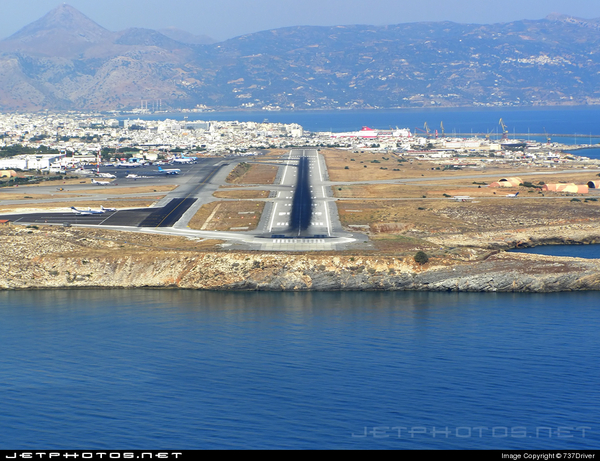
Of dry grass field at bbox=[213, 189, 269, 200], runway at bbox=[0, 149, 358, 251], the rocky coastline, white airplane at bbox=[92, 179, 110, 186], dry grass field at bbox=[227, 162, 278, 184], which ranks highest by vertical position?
dry grass field at bbox=[227, 162, 278, 184]

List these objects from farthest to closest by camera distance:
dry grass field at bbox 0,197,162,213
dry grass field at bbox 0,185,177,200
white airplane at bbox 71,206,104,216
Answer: dry grass field at bbox 0,185,177,200, dry grass field at bbox 0,197,162,213, white airplane at bbox 71,206,104,216

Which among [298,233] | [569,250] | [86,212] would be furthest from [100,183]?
[569,250]

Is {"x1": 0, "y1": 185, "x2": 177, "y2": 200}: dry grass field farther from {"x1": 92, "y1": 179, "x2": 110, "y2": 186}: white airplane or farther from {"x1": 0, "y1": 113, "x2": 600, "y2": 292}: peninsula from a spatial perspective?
{"x1": 92, "y1": 179, "x2": 110, "y2": 186}: white airplane

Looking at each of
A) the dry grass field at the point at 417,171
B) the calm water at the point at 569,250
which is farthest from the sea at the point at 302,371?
the dry grass field at the point at 417,171

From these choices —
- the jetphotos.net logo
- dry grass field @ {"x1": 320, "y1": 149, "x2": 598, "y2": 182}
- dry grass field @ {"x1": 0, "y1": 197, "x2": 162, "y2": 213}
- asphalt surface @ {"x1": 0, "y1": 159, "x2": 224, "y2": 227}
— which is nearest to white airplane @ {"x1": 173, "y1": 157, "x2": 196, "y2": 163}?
dry grass field @ {"x1": 320, "y1": 149, "x2": 598, "y2": 182}

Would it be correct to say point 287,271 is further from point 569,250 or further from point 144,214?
point 569,250

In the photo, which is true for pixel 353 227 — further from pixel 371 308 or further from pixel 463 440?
pixel 463 440

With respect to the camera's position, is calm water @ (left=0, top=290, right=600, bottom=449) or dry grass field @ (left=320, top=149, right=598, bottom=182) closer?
calm water @ (left=0, top=290, right=600, bottom=449)

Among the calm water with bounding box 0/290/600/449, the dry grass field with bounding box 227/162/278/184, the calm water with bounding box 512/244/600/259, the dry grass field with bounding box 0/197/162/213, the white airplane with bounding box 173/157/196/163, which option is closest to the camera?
the calm water with bounding box 0/290/600/449
